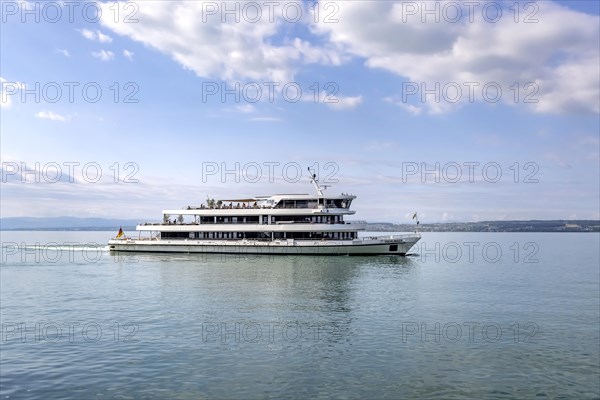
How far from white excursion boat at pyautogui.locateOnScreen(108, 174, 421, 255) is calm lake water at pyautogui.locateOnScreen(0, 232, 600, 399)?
20780mm

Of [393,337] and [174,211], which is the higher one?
[174,211]

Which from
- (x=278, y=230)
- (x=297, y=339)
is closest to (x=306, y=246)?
(x=278, y=230)

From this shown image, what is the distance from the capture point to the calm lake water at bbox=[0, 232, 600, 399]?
1557 cm

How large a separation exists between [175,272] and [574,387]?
39.9 m

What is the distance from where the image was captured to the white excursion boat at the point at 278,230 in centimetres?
Answer: 6344

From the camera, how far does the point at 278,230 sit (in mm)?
65875

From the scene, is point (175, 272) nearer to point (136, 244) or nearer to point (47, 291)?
point (47, 291)

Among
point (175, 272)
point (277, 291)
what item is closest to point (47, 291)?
point (175, 272)

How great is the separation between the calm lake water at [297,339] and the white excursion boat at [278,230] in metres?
20.8

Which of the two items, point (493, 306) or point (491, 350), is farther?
point (493, 306)

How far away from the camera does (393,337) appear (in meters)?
21.6

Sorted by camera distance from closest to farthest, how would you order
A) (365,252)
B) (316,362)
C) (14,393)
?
(14,393), (316,362), (365,252)

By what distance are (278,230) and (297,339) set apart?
44.7 metres

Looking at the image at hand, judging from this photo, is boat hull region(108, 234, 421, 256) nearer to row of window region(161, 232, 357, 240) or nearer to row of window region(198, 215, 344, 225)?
row of window region(161, 232, 357, 240)
